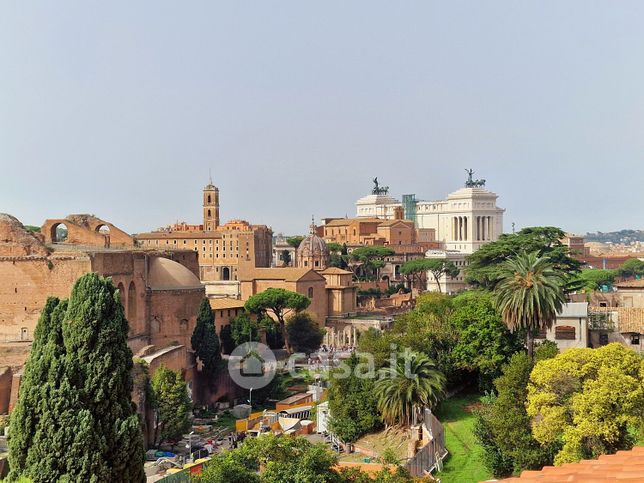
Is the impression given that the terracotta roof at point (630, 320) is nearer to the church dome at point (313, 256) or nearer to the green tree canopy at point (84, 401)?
the green tree canopy at point (84, 401)

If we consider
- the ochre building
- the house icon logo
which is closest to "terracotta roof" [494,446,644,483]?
the house icon logo

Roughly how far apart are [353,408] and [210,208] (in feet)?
238

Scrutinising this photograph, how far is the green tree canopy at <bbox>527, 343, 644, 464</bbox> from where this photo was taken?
21141 mm

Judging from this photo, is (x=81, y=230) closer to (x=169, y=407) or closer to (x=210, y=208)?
(x=169, y=407)

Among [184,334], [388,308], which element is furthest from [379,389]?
[388,308]

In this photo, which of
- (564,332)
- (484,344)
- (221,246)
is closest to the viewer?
(484,344)

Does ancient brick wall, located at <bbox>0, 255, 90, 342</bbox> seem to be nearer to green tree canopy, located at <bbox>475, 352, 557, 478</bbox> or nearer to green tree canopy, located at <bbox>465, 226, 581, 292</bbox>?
green tree canopy, located at <bbox>475, 352, 557, 478</bbox>

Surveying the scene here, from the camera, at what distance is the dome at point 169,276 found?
43000mm

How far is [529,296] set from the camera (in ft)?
92.5

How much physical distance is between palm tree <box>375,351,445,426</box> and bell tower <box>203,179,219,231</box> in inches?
2843

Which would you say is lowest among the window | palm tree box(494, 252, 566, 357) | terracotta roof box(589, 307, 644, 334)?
the window

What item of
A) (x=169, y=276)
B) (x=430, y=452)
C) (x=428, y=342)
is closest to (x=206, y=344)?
(x=169, y=276)

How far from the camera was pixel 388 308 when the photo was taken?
67.9 meters

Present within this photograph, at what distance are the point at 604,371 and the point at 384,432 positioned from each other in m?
8.60
